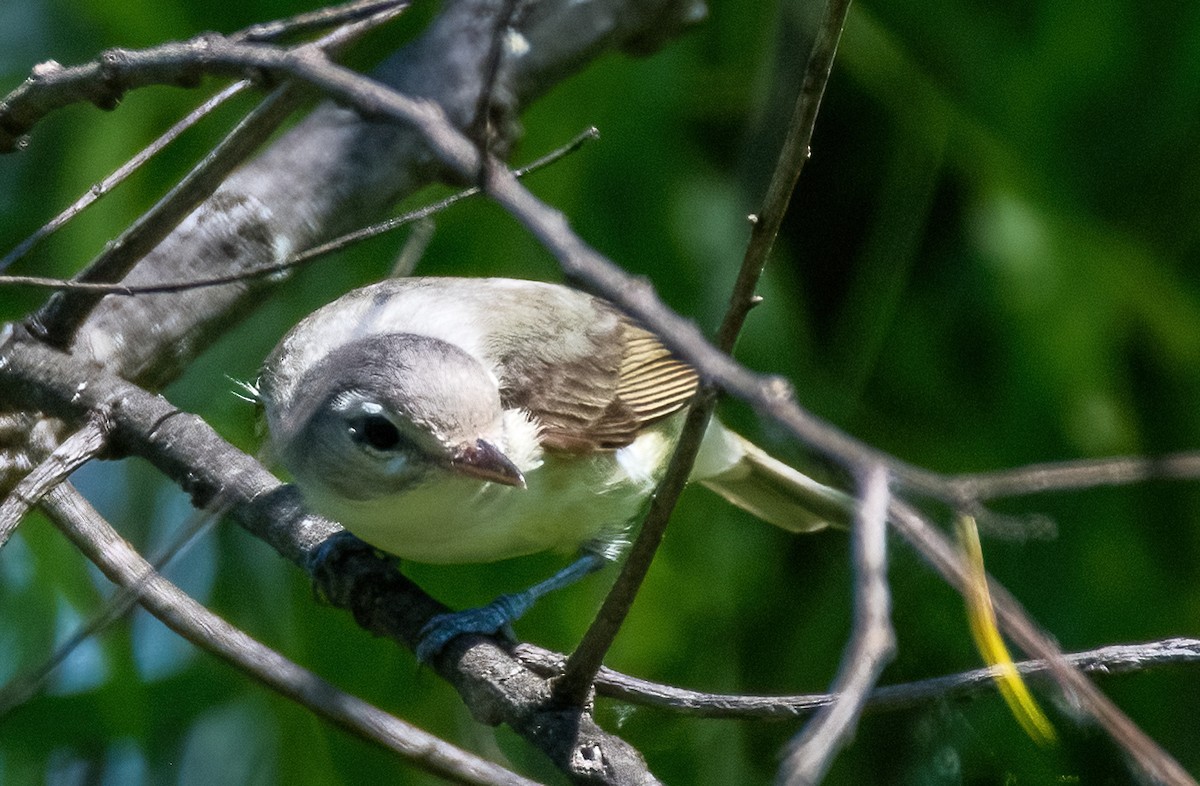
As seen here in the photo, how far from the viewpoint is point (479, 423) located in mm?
2258

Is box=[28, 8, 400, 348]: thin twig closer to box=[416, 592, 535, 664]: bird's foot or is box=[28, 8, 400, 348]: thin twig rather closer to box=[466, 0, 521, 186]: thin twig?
box=[466, 0, 521, 186]: thin twig

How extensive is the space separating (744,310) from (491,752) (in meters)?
1.48

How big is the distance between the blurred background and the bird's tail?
148 mm

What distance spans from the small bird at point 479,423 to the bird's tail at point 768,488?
12 mm

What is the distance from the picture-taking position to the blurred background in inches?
123

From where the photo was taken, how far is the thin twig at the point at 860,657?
0.68 metres

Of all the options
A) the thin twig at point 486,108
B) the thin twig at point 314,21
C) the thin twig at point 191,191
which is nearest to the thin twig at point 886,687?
the thin twig at point 486,108

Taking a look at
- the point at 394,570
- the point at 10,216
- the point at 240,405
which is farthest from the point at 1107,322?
the point at 10,216

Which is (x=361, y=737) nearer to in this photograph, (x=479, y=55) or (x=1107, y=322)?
(x=479, y=55)

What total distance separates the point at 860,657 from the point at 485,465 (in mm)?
1475

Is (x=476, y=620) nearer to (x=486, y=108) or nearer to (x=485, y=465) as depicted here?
(x=485, y=465)

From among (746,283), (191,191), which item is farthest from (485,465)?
(746,283)

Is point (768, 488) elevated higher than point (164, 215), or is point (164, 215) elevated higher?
point (768, 488)

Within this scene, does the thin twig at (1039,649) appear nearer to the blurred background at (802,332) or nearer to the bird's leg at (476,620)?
the bird's leg at (476,620)
